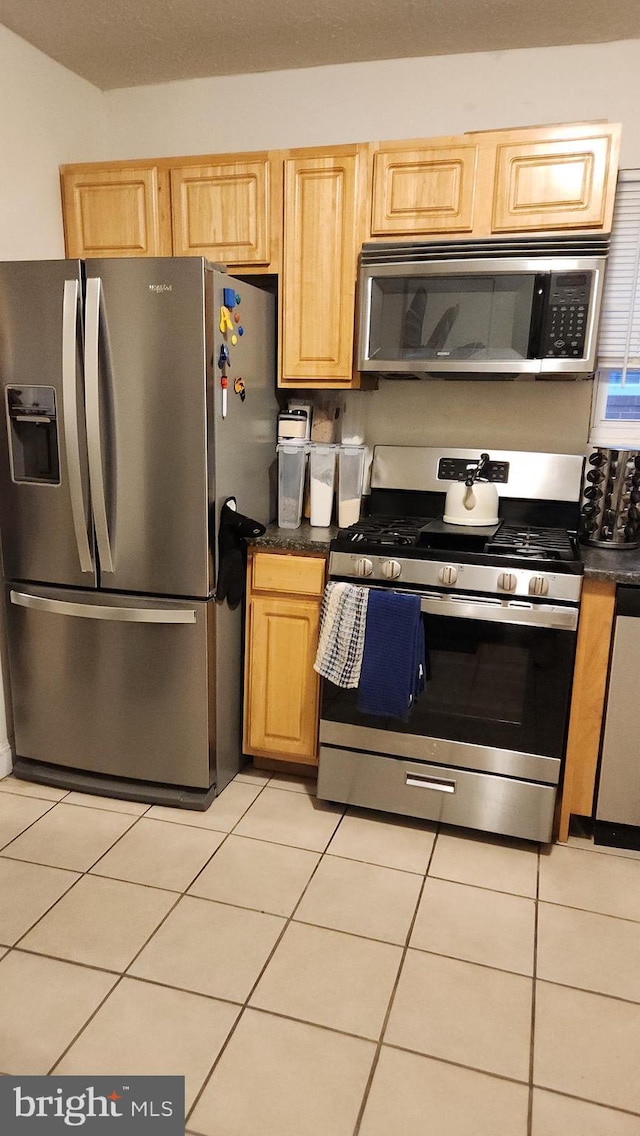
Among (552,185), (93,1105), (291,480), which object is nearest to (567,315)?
(552,185)

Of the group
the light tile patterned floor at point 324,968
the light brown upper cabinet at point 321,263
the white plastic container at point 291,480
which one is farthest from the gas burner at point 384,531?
the light tile patterned floor at point 324,968

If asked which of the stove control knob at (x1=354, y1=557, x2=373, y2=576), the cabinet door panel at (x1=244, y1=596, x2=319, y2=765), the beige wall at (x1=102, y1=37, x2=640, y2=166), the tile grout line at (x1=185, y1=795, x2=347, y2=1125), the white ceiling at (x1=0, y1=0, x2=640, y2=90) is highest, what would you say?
the white ceiling at (x1=0, y1=0, x2=640, y2=90)

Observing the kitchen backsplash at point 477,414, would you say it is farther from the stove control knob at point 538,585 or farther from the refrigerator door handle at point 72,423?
the refrigerator door handle at point 72,423

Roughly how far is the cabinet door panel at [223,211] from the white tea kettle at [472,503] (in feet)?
3.42

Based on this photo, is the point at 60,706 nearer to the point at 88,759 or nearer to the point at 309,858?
the point at 88,759

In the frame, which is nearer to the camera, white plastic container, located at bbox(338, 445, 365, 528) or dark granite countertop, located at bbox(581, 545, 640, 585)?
dark granite countertop, located at bbox(581, 545, 640, 585)

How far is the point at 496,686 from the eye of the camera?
2242 millimetres

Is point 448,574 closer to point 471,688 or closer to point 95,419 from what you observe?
point 471,688

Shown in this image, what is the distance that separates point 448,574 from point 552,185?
48.5 inches

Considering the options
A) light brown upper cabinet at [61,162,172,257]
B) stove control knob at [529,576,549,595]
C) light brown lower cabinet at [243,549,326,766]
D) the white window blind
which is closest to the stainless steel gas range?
stove control knob at [529,576,549,595]

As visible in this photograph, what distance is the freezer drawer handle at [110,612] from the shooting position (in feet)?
7.73

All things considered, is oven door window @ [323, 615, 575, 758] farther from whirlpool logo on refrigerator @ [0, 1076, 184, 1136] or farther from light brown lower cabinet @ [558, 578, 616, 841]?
whirlpool logo on refrigerator @ [0, 1076, 184, 1136]

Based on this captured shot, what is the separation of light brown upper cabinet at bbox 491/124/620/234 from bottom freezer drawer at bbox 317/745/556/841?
5.67 feet

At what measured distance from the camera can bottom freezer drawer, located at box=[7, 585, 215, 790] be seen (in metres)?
2.40
